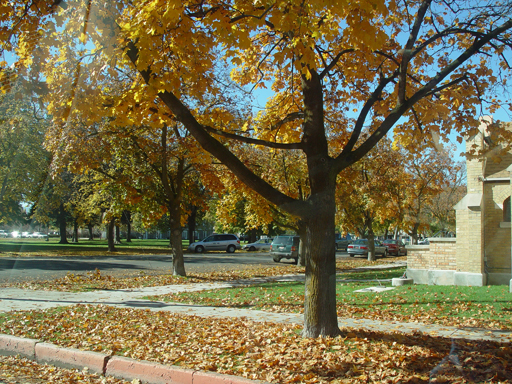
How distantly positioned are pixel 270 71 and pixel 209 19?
3.90 metres

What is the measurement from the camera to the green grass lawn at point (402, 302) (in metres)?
8.50

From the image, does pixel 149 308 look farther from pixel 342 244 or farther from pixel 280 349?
pixel 342 244

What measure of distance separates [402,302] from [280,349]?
18.7ft

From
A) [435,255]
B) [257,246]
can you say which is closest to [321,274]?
[435,255]

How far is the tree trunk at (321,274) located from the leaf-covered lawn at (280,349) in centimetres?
24

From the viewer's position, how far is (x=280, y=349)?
5.84 meters

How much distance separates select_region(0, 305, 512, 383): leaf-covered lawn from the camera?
16.0ft

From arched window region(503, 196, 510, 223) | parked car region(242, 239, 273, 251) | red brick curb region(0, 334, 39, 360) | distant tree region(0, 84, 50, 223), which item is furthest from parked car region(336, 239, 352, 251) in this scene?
red brick curb region(0, 334, 39, 360)

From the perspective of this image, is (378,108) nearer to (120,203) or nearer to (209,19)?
(209,19)

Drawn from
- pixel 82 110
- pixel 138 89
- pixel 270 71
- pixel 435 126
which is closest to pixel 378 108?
pixel 435 126

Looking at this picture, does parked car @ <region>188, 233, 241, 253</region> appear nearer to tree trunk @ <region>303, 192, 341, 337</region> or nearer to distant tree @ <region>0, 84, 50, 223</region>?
distant tree @ <region>0, 84, 50, 223</region>

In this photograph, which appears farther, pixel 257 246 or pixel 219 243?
pixel 257 246

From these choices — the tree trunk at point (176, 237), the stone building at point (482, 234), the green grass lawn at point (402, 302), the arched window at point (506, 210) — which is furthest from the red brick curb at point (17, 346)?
the arched window at point (506, 210)

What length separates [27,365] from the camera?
6.16m
